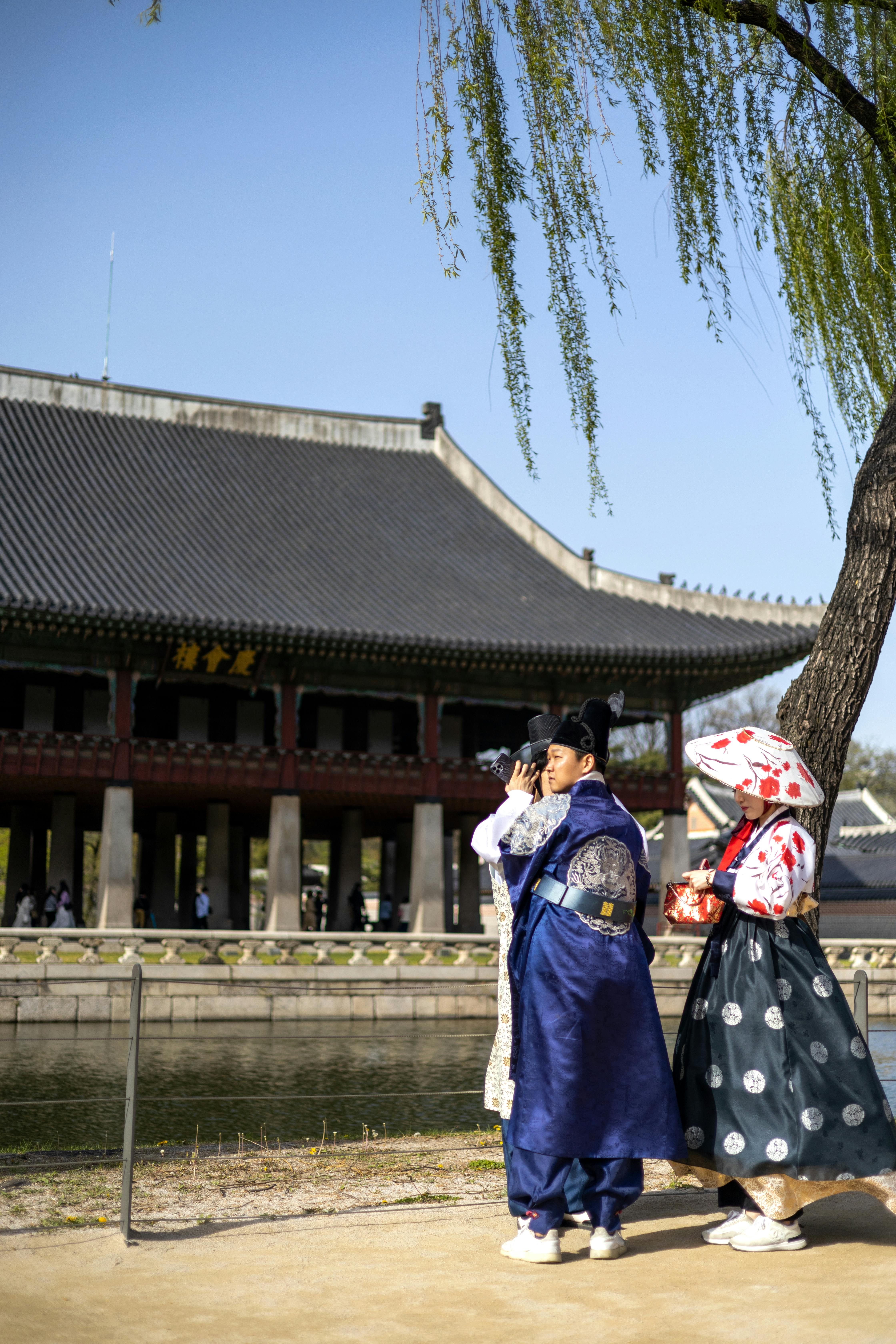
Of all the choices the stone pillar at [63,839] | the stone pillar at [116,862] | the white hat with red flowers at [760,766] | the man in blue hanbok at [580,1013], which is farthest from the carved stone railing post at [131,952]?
the white hat with red flowers at [760,766]

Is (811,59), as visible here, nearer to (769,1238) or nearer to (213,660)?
(769,1238)

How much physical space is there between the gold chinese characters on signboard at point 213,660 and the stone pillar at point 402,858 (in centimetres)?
559

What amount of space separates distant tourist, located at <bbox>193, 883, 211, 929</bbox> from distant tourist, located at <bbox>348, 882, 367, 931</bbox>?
301 cm

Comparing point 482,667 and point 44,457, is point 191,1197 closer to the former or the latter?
point 482,667

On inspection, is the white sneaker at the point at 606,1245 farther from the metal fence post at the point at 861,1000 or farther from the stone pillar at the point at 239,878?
the stone pillar at the point at 239,878

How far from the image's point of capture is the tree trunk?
560 centimetres

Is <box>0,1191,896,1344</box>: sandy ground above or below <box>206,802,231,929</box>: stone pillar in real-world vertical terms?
below

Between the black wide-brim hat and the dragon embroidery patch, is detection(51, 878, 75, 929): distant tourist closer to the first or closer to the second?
the black wide-brim hat

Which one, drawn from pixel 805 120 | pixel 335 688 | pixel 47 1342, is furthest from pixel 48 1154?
pixel 335 688

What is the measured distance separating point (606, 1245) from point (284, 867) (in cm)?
1821

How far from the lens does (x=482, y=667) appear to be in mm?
22984

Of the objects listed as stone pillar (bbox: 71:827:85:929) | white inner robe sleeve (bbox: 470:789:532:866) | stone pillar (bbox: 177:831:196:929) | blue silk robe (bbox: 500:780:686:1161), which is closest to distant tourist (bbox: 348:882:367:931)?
stone pillar (bbox: 177:831:196:929)

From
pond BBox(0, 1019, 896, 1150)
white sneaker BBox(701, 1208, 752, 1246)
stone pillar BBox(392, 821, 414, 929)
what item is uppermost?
stone pillar BBox(392, 821, 414, 929)

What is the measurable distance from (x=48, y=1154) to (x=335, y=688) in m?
16.9
